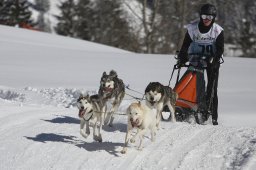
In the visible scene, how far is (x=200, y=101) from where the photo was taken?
8.27 metres

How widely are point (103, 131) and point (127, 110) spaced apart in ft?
4.79

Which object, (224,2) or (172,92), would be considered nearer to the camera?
(172,92)

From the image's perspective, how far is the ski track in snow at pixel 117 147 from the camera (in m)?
5.92

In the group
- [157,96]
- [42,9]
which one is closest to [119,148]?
[157,96]

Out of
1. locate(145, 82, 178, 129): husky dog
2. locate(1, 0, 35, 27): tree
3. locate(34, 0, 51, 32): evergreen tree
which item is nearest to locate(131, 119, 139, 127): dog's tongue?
locate(145, 82, 178, 129): husky dog

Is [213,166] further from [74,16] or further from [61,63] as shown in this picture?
[74,16]

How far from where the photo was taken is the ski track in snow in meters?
5.92

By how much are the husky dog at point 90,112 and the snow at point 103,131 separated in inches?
6.4

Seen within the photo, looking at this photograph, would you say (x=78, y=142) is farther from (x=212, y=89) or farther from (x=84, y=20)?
(x=84, y=20)

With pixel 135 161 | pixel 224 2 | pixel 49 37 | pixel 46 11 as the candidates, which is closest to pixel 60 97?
pixel 135 161

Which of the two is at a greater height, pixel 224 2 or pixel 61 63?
pixel 224 2

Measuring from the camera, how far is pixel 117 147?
21.5 feet

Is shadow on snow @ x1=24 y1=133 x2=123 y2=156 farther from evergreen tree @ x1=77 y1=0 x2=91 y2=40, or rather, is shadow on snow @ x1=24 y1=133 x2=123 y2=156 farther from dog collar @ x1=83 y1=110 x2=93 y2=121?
evergreen tree @ x1=77 y1=0 x2=91 y2=40

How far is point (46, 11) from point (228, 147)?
261 ft
